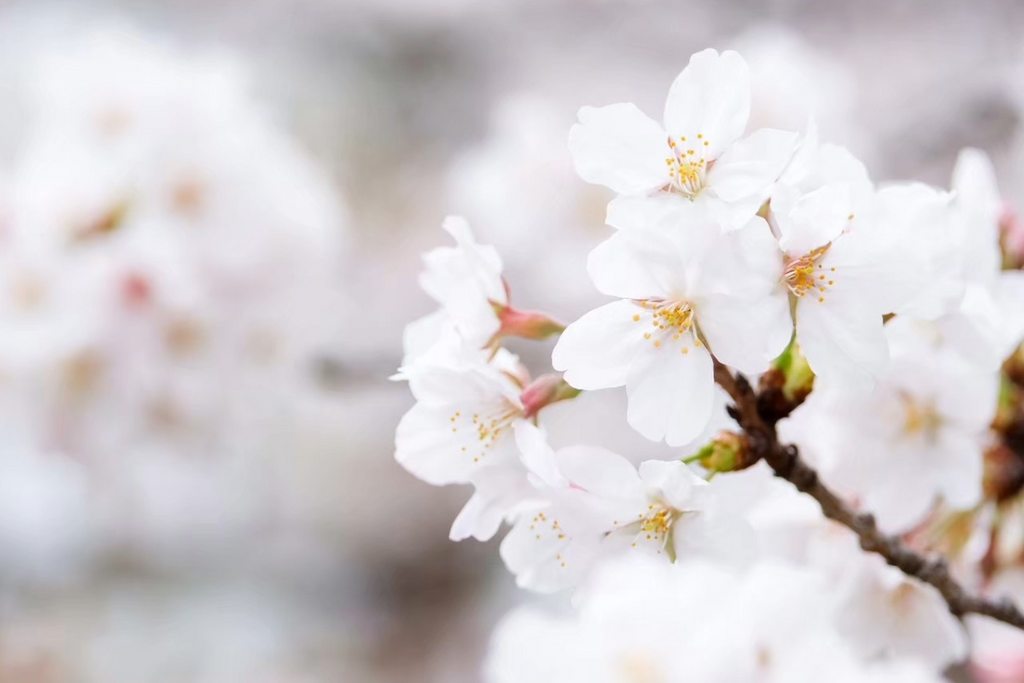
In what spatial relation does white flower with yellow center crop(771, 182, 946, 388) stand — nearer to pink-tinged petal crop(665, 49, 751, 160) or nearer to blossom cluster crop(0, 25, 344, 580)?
pink-tinged petal crop(665, 49, 751, 160)

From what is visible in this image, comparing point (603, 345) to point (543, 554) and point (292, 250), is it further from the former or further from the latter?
point (292, 250)

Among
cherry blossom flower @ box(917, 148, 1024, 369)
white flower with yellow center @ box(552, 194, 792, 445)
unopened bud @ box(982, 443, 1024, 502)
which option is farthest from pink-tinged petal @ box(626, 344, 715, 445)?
unopened bud @ box(982, 443, 1024, 502)

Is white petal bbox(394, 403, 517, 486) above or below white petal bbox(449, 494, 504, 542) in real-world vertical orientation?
above

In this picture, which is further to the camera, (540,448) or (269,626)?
(269,626)

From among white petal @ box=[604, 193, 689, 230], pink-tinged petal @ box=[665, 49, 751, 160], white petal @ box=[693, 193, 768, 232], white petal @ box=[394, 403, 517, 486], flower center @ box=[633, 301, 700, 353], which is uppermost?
pink-tinged petal @ box=[665, 49, 751, 160]

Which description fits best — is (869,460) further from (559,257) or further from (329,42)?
(329,42)

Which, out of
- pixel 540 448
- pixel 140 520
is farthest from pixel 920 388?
pixel 140 520

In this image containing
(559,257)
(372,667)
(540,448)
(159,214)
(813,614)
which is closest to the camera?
(540,448)

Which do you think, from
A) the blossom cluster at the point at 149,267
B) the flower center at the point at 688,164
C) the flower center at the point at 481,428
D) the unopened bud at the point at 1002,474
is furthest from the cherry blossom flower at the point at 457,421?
the blossom cluster at the point at 149,267

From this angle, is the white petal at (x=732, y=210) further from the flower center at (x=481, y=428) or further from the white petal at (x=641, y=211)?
the flower center at (x=481, y=428)
